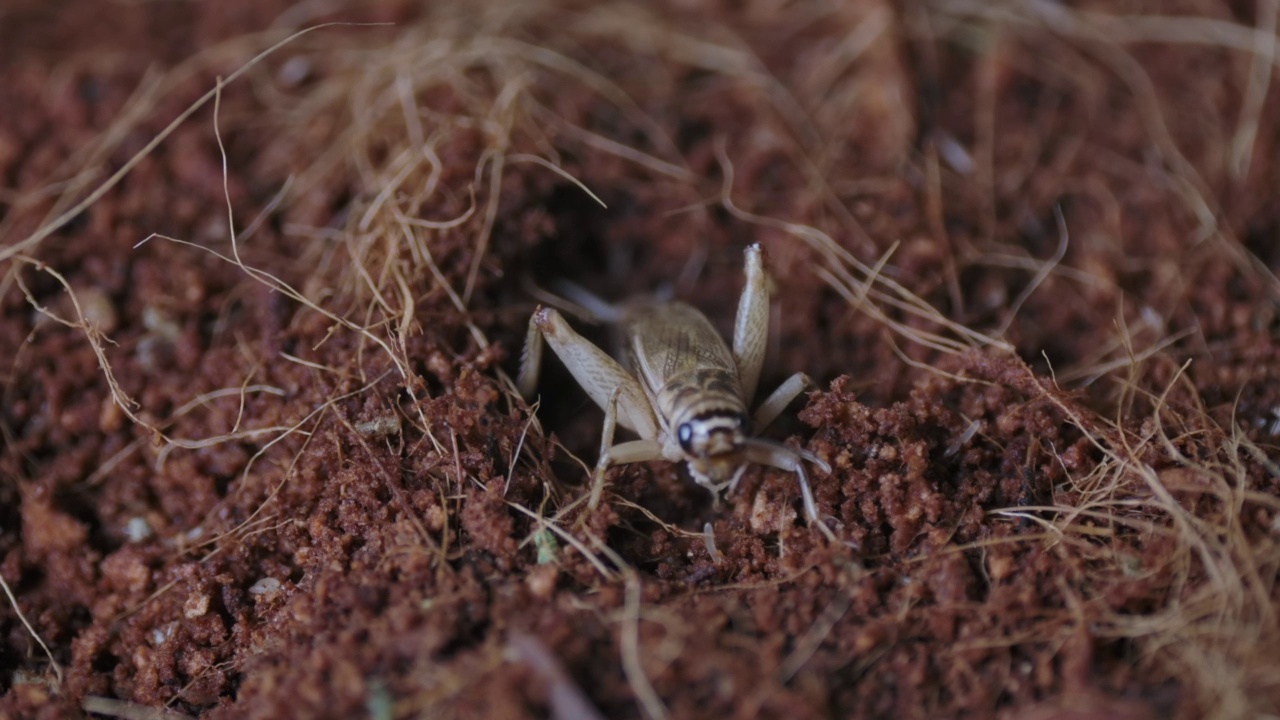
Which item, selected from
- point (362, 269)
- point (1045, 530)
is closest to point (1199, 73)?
point (1045, 530)


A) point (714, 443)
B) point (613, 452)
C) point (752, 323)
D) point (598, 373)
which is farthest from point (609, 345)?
point (714, 443)

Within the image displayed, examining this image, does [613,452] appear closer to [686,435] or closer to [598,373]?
[686,435]

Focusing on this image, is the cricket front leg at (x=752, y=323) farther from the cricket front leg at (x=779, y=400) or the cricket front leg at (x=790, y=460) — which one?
the cricket front leg at (x=790, y=460)

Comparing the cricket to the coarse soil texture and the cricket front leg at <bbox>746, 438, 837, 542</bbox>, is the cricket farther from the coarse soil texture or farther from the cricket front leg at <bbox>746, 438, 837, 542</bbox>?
the coarse soil texture

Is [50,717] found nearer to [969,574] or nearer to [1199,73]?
[969,574]

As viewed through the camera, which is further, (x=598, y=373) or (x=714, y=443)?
(x=598, y=373)

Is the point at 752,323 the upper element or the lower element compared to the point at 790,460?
upper

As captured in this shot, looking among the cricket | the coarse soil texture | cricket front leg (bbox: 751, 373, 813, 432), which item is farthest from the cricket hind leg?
cricket front leg (bbox: 751, 373, 813, 432)
